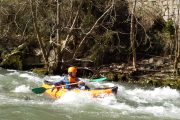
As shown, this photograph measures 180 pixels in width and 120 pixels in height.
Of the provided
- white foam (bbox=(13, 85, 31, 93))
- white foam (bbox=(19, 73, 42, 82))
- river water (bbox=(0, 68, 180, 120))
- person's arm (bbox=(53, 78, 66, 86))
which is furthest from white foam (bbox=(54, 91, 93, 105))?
white foam (bbox=(19, 73, 42, 82))

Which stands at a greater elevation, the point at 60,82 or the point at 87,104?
the point at 60,82

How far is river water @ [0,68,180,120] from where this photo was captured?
29.5ft

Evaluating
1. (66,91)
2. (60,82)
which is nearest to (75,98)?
(66,91)

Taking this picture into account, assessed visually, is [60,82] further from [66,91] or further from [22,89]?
[22,89]

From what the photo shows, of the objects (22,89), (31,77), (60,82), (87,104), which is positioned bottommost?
(87,104)

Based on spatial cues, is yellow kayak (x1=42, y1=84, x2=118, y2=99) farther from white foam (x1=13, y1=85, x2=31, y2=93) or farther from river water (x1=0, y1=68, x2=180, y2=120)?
white foam (x1=13, y1=85, x2=31, y2=93)

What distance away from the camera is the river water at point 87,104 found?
354 inches

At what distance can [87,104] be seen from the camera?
10305mm

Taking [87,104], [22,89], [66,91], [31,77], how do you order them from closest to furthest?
[87,104]
[66,91]
[22,89]
[31,77]

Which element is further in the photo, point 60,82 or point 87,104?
point 60,82

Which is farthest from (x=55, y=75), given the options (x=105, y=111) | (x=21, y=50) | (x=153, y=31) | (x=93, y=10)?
(x=105, y=111)

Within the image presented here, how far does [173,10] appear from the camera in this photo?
16.4 meters

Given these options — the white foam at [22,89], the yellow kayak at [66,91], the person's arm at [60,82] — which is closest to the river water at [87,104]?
the white foam at [22,89]

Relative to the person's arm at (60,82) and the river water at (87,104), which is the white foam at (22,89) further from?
the person's arm at (60,82)
